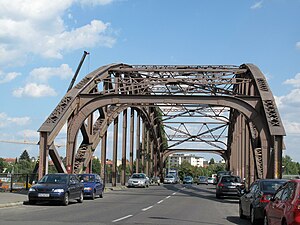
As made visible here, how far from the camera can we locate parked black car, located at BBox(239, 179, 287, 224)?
15.3 meters

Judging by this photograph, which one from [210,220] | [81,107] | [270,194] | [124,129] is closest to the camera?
[270,194]

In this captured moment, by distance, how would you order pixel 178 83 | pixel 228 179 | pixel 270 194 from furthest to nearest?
pixel 178 83 → pixel 228 179 → pixel 270 194

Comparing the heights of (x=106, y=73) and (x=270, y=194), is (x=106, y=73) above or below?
above

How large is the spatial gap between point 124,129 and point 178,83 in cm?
1381

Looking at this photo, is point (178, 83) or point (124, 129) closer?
point (178, 83)

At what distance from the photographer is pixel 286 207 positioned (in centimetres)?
1088

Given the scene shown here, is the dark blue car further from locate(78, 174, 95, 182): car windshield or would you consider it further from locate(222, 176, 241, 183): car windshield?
locate(222, 176, 241, 183): car windshield

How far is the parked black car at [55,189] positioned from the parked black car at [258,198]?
28.7 ft

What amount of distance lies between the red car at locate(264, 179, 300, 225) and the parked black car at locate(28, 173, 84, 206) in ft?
40.1

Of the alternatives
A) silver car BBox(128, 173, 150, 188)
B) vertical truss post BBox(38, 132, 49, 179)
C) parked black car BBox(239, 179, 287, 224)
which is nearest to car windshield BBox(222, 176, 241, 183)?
vertical truss post BBox(38, 132, 49, 179)

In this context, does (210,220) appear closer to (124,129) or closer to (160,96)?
(160,96)

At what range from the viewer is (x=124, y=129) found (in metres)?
53.0

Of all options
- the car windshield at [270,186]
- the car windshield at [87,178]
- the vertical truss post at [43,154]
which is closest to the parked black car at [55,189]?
the car windshield at [87,178]

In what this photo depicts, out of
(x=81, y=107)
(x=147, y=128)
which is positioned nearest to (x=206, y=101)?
(x=81, y=107)
